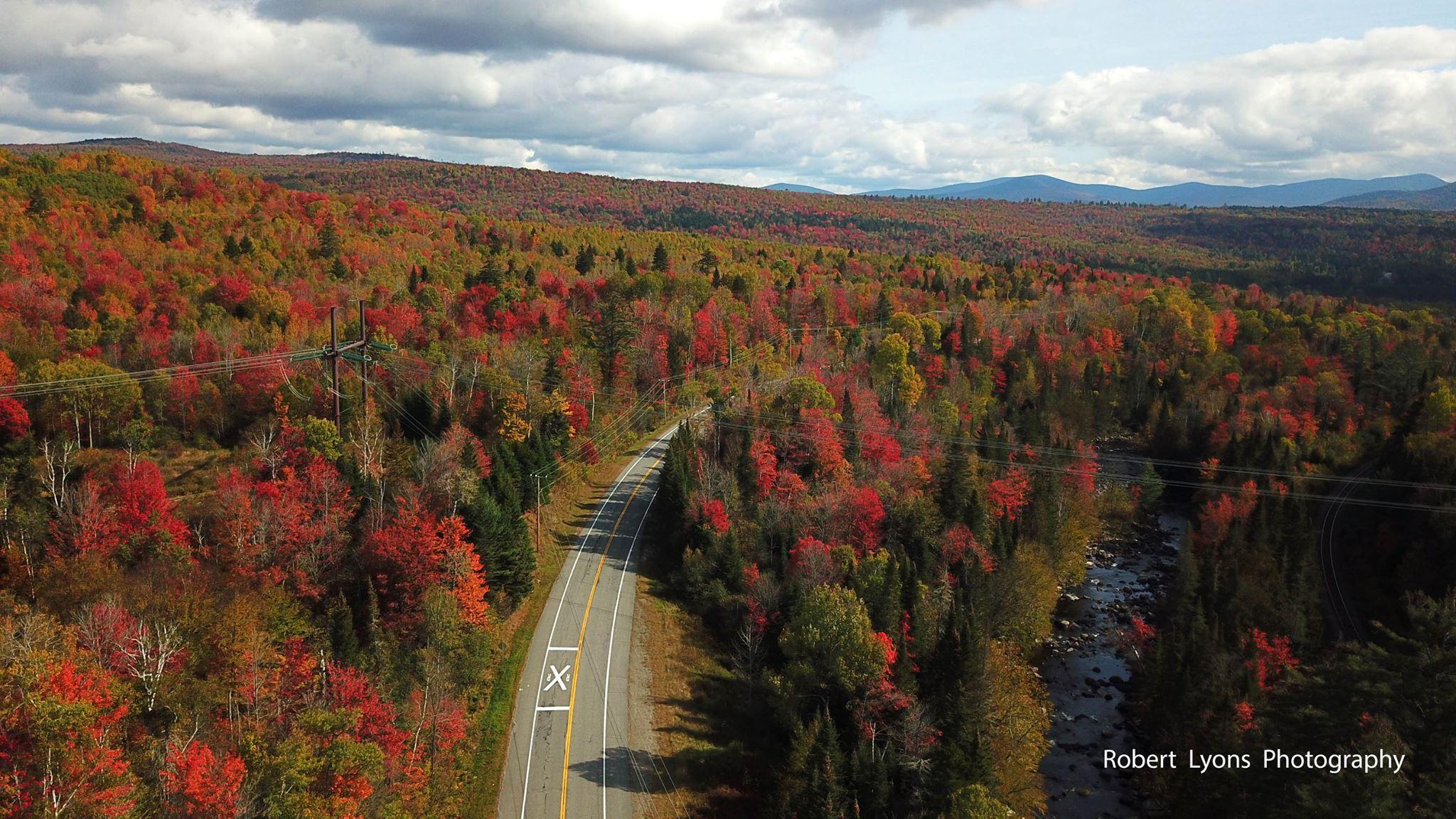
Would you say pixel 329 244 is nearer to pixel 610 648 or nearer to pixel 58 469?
pixel 58 469

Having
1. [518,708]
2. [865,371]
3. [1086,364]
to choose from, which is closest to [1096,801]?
[518,708]

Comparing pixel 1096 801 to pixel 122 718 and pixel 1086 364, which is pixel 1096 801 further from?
pixel 1086 364

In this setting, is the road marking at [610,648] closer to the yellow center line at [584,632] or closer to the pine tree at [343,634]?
the yellow center line at [584,632]

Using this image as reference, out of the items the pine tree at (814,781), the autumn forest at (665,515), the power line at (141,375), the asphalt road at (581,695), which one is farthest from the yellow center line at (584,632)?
the power line at (141,375)

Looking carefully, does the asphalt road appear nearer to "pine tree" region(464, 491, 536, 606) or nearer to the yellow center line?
the yellow center line

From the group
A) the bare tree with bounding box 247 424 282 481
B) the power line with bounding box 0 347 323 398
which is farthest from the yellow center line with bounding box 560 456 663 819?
the power line with bounding box 0 347 323 398

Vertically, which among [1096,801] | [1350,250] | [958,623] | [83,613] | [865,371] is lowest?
[1096,801]
